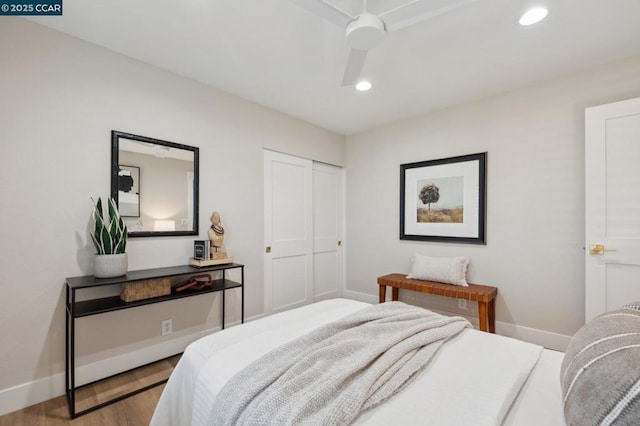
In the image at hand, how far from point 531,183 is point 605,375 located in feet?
8.42

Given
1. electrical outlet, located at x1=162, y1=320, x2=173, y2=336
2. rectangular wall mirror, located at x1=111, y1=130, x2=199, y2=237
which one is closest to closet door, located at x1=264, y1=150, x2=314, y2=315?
rectangular wall mirror, located at x1=111, y1=130, x2=199, y2=237

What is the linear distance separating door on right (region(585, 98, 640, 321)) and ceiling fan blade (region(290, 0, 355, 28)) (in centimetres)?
223

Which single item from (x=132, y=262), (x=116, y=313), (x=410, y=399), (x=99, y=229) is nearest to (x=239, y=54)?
(x=99, y=229)

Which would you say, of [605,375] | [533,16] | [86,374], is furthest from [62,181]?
[533,16]

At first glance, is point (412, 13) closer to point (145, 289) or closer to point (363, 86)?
point (363, 86)

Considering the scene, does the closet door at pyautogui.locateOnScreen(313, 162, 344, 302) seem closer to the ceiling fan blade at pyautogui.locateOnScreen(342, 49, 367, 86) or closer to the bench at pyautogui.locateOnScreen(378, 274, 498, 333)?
the bench at pyautogui.locateOnScreen(378, 274, 498, 333)

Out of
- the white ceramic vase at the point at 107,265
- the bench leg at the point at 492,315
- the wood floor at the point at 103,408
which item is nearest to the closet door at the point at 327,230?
the bench leg at the point at 492,315

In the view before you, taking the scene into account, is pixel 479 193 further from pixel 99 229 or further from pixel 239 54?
pixel 99 229

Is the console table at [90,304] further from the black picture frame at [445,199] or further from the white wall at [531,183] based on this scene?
the white wall at [531,183]

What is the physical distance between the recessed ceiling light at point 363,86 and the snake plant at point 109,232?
7.49 feet

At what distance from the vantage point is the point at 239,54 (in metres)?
2.24

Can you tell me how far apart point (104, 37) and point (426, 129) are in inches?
125

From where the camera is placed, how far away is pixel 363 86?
8.95 ft

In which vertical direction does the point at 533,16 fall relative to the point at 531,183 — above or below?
above
